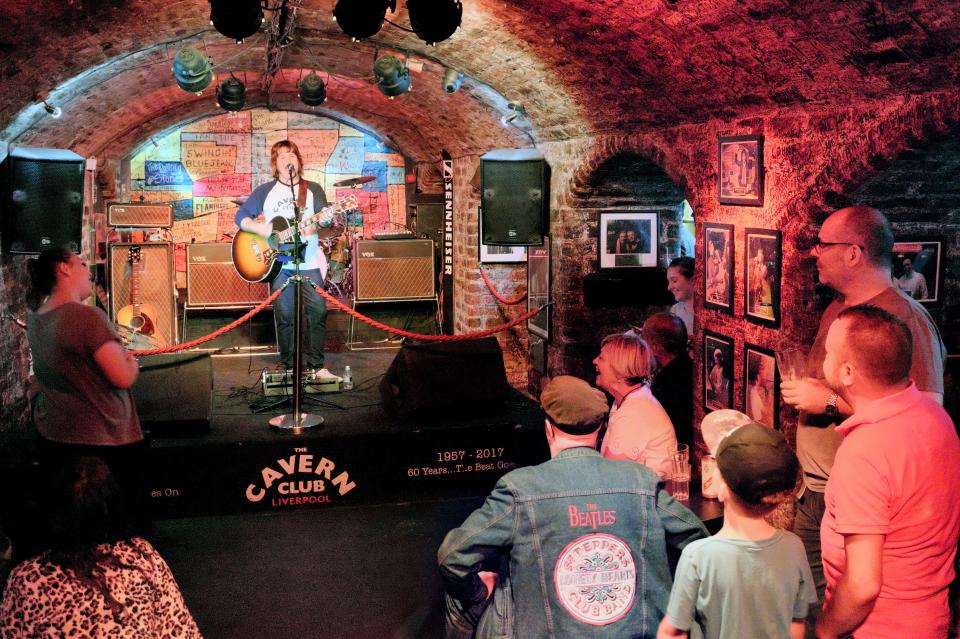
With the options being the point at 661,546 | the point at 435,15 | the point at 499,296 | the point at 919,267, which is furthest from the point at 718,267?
the point at 499,296

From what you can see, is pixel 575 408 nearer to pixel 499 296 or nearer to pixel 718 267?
pixel 718 267

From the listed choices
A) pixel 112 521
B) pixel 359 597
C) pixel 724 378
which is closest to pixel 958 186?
pixel 724 378

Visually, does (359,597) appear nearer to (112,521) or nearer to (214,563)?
(214,563)

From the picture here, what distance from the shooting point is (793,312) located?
4410 millimetres

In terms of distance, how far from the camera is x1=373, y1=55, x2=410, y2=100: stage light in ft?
21.7

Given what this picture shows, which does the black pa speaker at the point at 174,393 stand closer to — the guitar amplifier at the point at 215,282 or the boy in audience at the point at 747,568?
the boy in audience at the point at 747,568

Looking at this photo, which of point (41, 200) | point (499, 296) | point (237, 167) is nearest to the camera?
point (41, 200)

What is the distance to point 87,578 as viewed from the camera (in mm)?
2154

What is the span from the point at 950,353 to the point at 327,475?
3.39m

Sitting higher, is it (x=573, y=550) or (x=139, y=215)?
(x=139, y=215)

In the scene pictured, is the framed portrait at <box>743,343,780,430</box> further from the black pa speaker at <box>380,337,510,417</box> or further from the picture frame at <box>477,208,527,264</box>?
the picture frame at <box>477,208,527,264</box>

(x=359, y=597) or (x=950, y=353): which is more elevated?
(x=950, y=353)

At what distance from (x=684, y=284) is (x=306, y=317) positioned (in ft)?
8.75

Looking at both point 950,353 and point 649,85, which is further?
point 649,85
